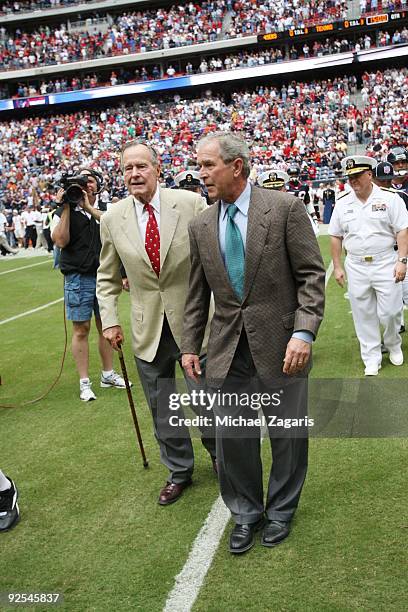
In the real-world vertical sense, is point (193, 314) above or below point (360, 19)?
below

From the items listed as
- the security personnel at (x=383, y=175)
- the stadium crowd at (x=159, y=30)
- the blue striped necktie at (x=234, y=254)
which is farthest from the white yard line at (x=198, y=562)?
the stadium crowd at (x=159, y=30)

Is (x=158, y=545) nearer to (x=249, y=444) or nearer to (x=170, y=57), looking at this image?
(x=249, y=444)

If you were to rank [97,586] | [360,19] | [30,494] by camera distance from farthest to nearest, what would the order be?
[360,19] < [30,494] < [97,586]

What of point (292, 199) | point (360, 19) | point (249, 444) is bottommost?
point (249, 444)

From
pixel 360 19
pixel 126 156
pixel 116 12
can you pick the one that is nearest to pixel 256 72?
pixel 360 19

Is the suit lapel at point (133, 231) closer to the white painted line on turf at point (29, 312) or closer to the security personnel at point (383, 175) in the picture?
the security personnel at point (383, 175)

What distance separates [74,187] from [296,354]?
3253mm

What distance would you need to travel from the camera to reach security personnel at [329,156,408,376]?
6.18 meters

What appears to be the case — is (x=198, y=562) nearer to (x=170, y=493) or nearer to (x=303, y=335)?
(x=170, y=493)

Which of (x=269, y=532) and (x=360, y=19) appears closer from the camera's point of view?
(x=269, y=532)

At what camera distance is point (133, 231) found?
400 centimetres

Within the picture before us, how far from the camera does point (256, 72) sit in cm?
4338

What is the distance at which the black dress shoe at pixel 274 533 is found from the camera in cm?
346

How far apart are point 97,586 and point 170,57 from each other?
49.2 meters
